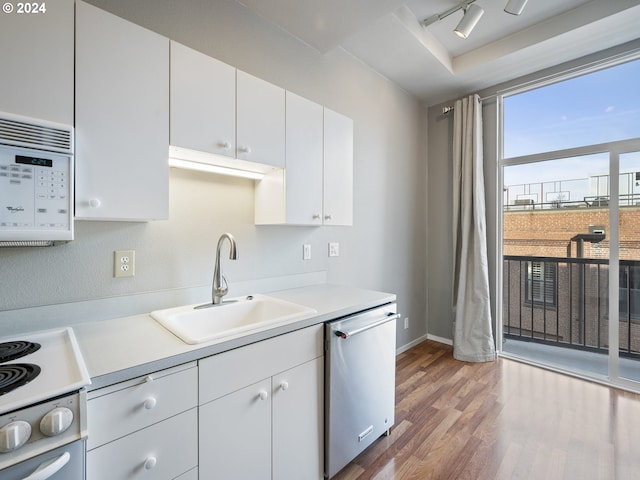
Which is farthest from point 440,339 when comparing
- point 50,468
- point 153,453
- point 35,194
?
point 35,194

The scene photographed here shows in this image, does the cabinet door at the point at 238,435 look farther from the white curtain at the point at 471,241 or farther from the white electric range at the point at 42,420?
the white curtain at the point at 471,241

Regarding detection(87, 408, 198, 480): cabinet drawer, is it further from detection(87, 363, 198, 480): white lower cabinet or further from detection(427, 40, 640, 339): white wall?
detection(427, 40, 640, 339): white wall

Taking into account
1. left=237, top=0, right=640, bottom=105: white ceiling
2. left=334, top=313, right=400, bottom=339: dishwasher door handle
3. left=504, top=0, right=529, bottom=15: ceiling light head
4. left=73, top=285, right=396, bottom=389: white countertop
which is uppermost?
left=237, top=0, right=640, bottom=105: white ceiling

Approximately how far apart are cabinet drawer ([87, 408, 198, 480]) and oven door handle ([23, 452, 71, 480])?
14 centimetres

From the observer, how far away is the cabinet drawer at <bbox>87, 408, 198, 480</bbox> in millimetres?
878

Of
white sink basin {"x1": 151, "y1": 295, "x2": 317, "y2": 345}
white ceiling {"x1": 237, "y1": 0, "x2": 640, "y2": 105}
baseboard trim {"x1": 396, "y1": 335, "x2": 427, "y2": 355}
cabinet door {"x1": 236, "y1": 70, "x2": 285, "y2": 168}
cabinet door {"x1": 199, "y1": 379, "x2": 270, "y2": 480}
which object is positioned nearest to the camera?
cabinet door {"x1": 199, "y1": 379, "x2": 270, "y2": 480}

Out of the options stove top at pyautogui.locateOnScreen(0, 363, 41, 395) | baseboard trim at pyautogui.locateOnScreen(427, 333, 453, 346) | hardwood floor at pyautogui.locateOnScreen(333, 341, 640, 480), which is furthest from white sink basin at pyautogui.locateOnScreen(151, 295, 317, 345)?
baseboard trim at pyautogui.locateOnScreen(427, 333, 453, 346)

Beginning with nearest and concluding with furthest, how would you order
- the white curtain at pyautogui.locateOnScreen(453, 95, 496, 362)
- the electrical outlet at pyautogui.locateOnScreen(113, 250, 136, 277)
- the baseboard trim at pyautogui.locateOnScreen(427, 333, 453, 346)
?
the electrical outlet at pyautogui.locateOnScreen(113, 250, 136, 277), the white curtain at pyautogui.locateOnScreen(453, 95, 496, 362), the baseboard trim at pyautogui.locateOnScreen(427, 333, 453, 346)

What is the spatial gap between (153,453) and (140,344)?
35cm

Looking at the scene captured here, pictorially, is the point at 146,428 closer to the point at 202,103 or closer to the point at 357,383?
the point at 357,383

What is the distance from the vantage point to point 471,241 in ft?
10.0

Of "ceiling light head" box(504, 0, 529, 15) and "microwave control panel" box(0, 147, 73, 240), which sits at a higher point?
"ceiling light head" box(504, 0, 529, 15)

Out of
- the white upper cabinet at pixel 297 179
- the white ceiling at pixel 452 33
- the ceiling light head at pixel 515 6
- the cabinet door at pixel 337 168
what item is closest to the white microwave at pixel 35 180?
the white upper cabinet at pixel 297 179

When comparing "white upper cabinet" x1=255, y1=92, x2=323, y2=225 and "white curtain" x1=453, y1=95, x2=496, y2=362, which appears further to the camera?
"white curtain" x1=453, y1=95, x2=496, y2=362
